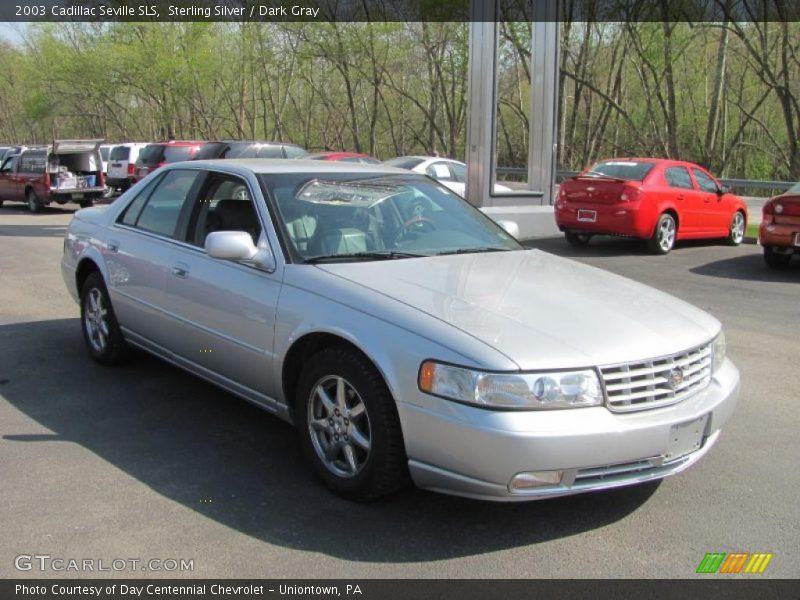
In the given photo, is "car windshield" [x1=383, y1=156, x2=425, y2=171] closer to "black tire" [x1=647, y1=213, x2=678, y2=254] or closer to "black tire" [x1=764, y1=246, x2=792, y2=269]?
"black tire" [x1=647, y1=213, x2=678, y2=254]

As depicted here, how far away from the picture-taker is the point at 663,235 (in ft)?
40.7

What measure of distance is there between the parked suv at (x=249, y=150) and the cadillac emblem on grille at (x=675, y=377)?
16113mm

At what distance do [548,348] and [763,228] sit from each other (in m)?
8.71

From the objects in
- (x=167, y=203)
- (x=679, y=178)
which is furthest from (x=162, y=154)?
(x=167, y=203)

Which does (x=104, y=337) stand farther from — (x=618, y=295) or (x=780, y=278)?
(x=780, y=278)

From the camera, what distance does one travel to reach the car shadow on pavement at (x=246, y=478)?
3312 mm

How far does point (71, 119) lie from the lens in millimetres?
70812

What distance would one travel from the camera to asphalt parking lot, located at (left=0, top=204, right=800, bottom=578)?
313 centimetres

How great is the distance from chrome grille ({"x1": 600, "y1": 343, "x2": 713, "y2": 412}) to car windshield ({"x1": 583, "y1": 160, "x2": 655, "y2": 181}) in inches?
368

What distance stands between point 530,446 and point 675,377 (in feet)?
2.63

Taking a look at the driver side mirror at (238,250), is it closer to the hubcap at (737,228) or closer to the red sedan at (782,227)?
the red sedan at (782,227)

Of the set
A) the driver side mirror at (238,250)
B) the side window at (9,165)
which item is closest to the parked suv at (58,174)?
the side window at (9,165)

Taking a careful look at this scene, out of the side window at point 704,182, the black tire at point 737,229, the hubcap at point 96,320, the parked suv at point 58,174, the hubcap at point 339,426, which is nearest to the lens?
the hubcap at point 339,426

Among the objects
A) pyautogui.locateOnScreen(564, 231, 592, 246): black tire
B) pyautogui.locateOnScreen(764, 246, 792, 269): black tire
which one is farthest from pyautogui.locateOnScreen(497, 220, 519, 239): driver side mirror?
pyautogui.locateOnScreen(564, 231, 592, 246): black tire
